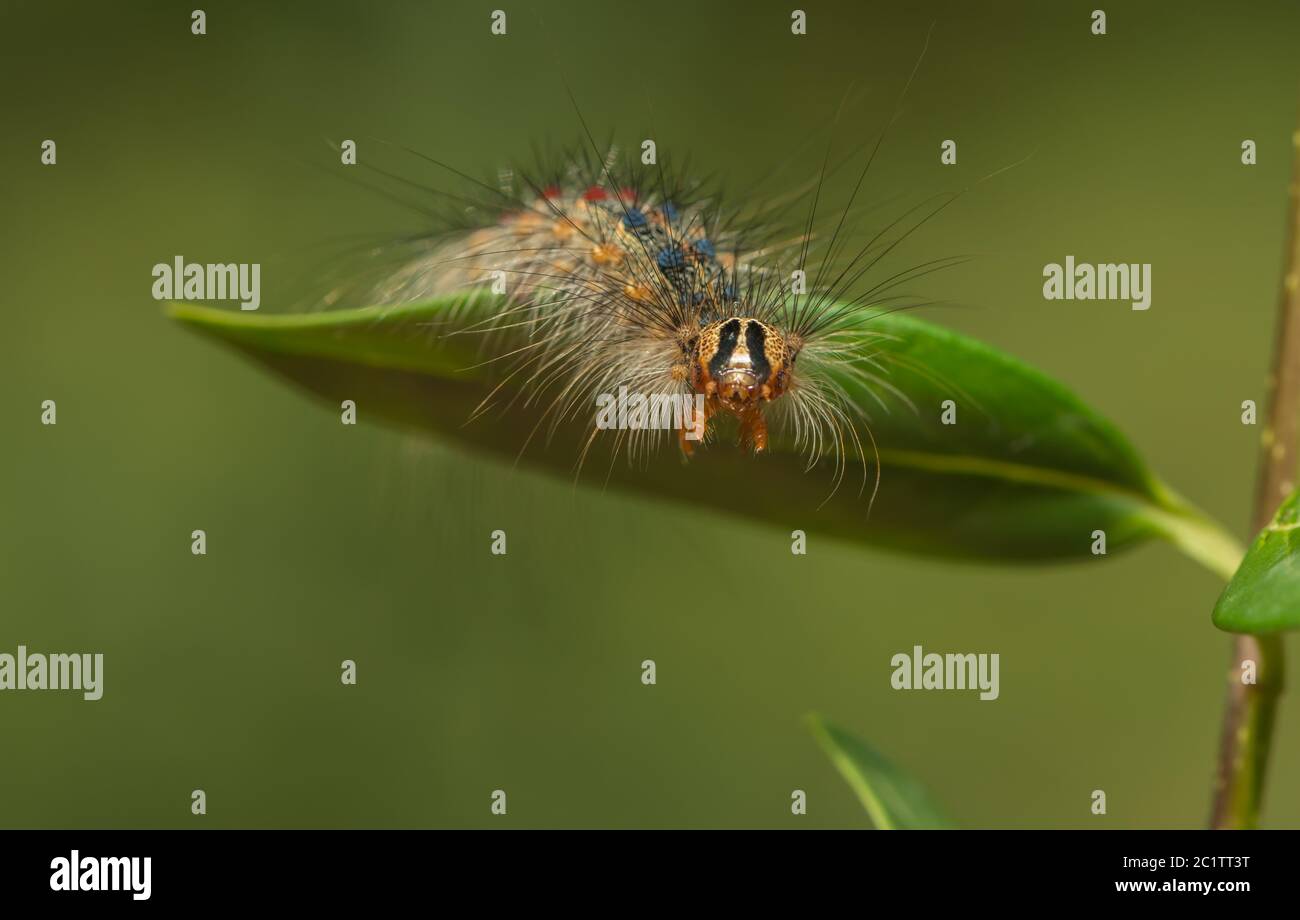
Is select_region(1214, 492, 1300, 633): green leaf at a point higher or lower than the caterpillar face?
lower

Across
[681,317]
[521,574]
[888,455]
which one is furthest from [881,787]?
[521,574]

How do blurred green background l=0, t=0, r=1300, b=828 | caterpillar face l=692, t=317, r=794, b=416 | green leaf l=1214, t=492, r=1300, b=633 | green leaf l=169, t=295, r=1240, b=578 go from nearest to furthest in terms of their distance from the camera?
green leaf l=1214, t=492, r=1300, b=633 → caterpillar face l=692, t=317, r=794, b=416 → green leaf l=169, t=295, r=1240, b=578 → blurred green background l=0, t=0, r=1300, b=828

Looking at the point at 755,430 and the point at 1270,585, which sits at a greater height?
the point at 755,430

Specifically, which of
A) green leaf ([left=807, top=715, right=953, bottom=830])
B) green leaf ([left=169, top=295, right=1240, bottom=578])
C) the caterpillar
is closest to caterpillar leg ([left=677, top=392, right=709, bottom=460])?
the caterpillar

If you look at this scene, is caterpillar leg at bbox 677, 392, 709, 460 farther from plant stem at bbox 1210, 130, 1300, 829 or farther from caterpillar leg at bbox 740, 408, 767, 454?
plant stem at bbox 1210, 130, 1300, 829

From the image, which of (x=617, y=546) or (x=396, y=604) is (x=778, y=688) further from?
(x=396, y=604)

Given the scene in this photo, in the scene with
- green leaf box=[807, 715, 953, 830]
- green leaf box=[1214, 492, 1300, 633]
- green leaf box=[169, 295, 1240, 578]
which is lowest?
green leaf box=[807, 715, 953, 830]

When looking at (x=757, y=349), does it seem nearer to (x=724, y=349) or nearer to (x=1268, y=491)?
(x=724, y=349)

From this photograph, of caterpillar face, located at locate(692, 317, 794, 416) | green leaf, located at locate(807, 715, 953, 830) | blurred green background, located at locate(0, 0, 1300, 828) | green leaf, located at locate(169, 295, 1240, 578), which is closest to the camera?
caterpillar face, located at locate(692, 317, 794, 416)

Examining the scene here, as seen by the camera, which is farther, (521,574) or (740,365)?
(521,574)
